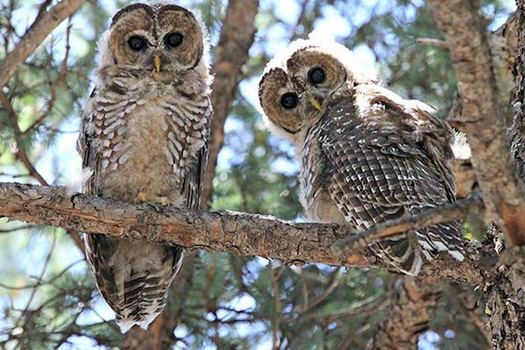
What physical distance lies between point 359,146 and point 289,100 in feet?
3.50

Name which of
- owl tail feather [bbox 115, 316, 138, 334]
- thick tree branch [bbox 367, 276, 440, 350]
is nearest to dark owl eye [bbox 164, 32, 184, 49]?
owl tail feather [bbox 115, 316, 138, 334]

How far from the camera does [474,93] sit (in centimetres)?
197

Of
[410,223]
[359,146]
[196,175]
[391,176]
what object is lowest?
[410,223]

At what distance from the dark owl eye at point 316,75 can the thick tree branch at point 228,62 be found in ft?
2.18

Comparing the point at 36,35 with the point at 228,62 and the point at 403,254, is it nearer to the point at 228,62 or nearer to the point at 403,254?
the point at 228,62

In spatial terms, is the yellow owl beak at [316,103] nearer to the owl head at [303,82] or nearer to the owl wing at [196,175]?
the owl head at [303,82]

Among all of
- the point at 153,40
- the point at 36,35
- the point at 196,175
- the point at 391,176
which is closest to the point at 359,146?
the point at 391,176

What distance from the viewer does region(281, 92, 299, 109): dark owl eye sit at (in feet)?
15.3

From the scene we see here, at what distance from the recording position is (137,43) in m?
4.28

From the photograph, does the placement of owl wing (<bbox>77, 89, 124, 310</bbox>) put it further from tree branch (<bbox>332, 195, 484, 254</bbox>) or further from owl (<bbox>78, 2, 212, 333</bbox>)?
tree branch (<bbox>332, 195, 484, 254</bbox>)

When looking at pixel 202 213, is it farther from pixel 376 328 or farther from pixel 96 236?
pixel 376 328

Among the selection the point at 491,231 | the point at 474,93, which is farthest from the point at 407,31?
the point at 474,93

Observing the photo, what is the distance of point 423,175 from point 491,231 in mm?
421

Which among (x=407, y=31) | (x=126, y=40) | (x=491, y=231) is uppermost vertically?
(x=407, y=31)
